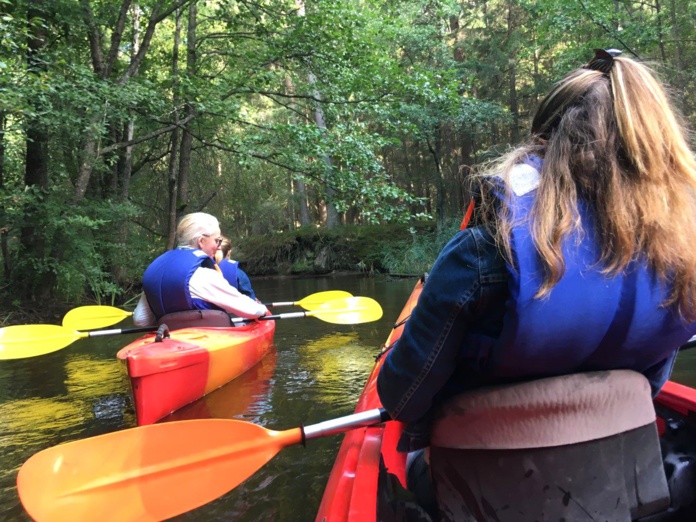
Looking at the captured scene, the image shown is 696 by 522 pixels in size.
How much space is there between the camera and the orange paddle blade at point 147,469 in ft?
5.12

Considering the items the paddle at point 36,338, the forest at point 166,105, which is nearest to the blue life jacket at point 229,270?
the paddle at point 36,338

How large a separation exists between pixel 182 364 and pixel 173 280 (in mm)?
660

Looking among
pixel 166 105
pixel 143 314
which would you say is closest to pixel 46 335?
pixel 143 314

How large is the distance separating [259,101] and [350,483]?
19001 mm

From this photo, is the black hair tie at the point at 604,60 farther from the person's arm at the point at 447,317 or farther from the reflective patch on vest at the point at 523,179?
the person's arm at the point at 447,317

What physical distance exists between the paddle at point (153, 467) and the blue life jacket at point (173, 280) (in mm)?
1960

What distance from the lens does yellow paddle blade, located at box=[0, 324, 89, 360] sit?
3971mm

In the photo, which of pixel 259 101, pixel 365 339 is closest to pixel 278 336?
pixel 365 339

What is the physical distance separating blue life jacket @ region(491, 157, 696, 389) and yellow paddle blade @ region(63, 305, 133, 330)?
4886 mm

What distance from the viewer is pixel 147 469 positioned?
5.49ft

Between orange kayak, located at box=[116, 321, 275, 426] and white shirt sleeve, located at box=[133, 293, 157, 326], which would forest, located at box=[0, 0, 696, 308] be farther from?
orange kayak, located at box=[116, 321, 275, 426]

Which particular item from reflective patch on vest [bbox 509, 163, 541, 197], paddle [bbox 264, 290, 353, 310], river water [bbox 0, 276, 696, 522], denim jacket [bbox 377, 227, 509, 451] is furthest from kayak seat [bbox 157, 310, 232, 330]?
reflective patch on vest [bbox 509, 163, 541, 197]

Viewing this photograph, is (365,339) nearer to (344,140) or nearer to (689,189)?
(344,140)

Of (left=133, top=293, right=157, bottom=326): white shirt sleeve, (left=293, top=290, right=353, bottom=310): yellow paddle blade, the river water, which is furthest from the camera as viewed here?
(left=293, top=290, right=353, bottom=310): yellow paddle blade
